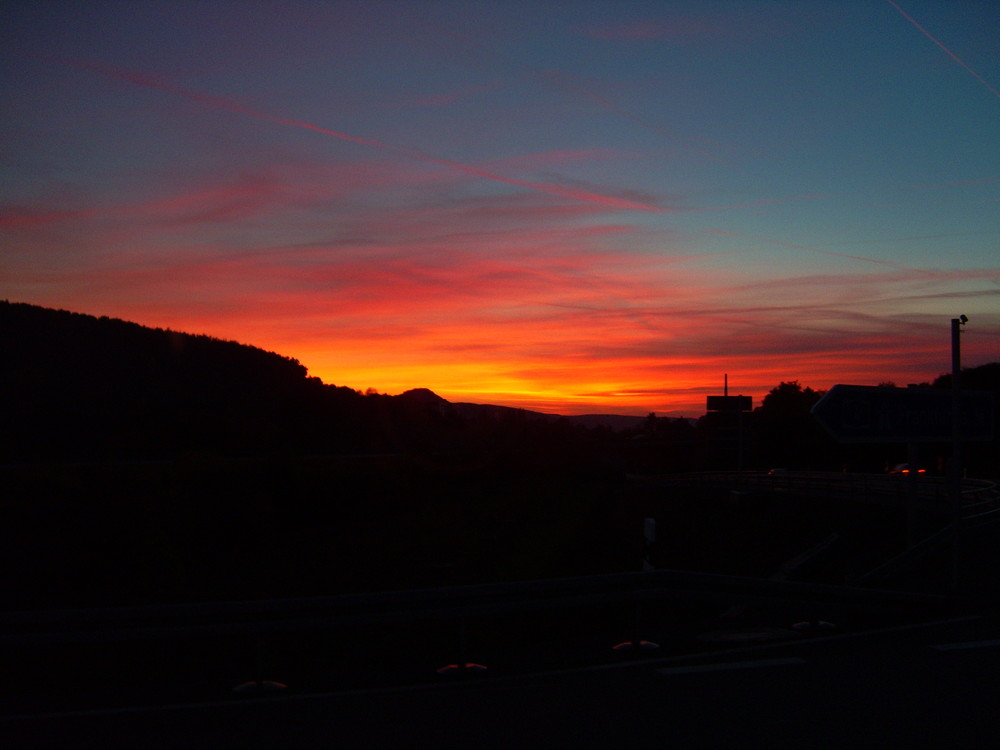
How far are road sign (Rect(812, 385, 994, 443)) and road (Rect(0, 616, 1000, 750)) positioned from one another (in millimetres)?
3629

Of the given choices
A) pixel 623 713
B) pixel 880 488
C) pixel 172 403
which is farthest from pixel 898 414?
pixel 172 403

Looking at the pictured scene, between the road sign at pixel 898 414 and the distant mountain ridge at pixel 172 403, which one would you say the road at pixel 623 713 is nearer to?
the road sign at pixel 898 414

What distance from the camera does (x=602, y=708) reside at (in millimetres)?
6059

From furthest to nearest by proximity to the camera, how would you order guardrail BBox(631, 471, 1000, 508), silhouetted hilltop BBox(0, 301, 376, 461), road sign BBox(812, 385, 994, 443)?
1. silhouetted hilltop BBox(0, 301, 376, 461)
2. guardrail BBox(631, 471, 1000, 508)
3. road sign BBox(812, 385, 994, 443)

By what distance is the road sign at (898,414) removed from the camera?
1044cm

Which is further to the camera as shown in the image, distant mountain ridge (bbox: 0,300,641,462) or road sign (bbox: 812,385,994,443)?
distant mountain ridge (bbox: 0,300,641,462)

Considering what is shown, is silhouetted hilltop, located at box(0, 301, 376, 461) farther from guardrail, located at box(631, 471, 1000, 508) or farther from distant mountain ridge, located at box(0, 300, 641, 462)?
guardrail, located at box(631, 471, 1000, 508)

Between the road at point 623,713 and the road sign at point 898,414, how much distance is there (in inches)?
143

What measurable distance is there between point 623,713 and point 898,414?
6983mm

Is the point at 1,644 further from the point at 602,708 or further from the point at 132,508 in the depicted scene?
the point at 132,508

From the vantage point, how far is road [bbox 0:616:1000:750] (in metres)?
5.45

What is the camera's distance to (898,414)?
36.0 ft

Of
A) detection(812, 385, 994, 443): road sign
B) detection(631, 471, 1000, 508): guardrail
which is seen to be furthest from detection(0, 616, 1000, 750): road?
detection(631, 471, 1000, 508): guardrail

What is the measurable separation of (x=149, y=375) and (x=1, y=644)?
6372 cm
